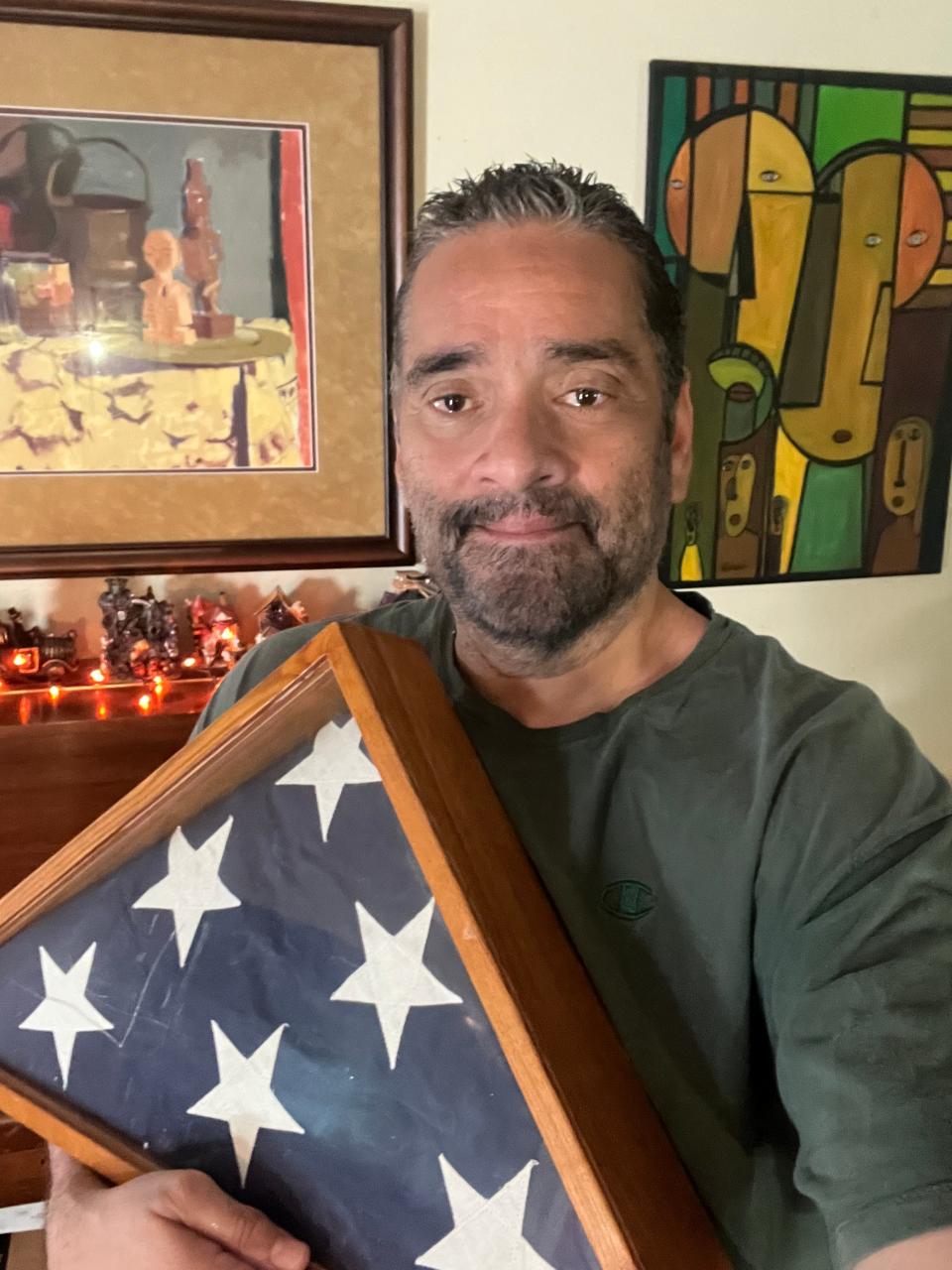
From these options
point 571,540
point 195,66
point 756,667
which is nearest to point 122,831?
point 571,540

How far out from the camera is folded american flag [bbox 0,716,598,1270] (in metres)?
A: 0.50

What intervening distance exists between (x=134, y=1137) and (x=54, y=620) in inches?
43.8

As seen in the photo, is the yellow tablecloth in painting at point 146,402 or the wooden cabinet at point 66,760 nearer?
the wooden cabinet at point 66,760

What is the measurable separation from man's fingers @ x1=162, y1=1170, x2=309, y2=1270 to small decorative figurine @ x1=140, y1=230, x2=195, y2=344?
127 cm

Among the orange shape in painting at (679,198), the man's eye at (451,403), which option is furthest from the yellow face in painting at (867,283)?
the man's eye at (451,403)

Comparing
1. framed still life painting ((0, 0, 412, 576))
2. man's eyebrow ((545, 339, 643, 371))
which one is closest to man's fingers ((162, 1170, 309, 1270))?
man's eyebrow ((545, 339, 643, 371))

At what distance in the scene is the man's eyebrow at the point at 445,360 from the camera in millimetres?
715

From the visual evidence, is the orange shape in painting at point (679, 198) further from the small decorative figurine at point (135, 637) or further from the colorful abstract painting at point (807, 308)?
the small decorative figurine at point (135, 637)

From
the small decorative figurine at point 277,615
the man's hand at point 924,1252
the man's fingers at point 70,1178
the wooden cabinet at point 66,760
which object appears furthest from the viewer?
the small decorative figurine at point 277,615

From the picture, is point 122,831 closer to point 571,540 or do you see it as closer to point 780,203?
point 571,540

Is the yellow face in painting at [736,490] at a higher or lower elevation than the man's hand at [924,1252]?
higher

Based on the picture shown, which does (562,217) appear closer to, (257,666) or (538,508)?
(538,508)

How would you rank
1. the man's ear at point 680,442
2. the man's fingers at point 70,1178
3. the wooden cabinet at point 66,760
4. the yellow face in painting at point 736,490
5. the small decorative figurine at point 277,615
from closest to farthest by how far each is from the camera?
the man's fingers at point 70,1178 → the man's ear at point 680,442 → the wooden cabinet at point 66,760 → the small decorative figurine at point 277,615 → the yellow face in painting at point 736,490

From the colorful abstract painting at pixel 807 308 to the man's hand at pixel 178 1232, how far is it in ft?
4.43
